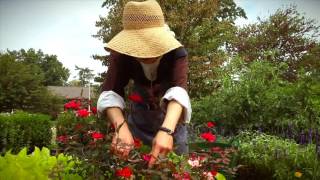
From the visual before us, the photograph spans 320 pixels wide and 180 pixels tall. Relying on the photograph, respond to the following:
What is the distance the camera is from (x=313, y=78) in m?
7.22

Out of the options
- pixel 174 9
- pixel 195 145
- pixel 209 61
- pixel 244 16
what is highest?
pixel 244 16

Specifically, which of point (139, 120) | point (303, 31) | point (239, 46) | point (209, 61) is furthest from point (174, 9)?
point (139, 120)

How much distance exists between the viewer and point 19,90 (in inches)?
1142

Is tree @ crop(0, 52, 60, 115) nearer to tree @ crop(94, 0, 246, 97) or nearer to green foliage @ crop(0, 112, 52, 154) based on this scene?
tree @ crop(94, 0, 246, 97)

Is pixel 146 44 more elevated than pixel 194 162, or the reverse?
pixel 146 44

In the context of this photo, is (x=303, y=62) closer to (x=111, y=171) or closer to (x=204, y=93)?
(x=204, y=93)

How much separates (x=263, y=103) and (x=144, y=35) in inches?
232

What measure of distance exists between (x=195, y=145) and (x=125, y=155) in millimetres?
4268

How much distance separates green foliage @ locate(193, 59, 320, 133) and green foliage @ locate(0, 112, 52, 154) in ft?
17.4

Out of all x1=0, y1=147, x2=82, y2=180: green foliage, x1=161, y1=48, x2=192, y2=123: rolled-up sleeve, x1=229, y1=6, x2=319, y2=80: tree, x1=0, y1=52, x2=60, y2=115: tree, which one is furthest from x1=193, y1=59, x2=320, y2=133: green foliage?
x1=0, y1=52, x2=60, y2=115: tree

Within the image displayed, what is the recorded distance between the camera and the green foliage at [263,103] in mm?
6789

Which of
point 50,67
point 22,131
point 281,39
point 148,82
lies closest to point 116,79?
point 148,82

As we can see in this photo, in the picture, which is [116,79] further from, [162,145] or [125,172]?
[125,172]

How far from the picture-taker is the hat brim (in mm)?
1771
